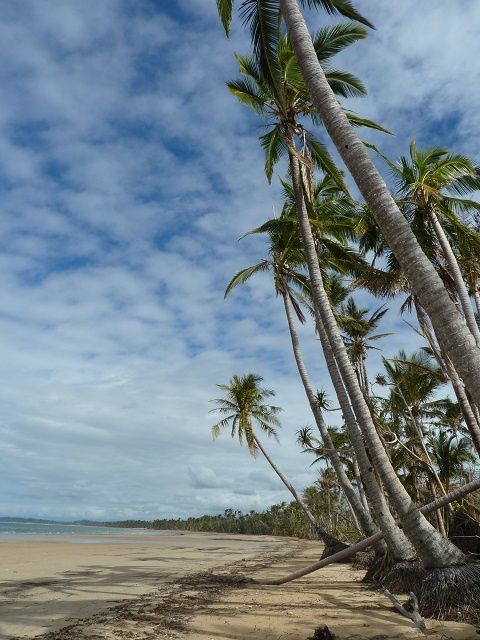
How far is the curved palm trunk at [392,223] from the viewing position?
14.4 feet

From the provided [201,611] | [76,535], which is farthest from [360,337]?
[76,535]

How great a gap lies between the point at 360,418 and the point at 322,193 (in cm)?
1004

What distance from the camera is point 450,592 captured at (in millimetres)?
6441

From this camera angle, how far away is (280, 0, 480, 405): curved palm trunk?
4395 millimetres

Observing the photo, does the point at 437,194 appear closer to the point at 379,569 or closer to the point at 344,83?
the point at 344,83

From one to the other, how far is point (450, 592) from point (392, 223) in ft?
16.8

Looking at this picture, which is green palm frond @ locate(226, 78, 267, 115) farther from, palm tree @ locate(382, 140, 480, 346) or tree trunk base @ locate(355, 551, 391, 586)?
tree trunk base @ locate(355, 551, 391, 586)

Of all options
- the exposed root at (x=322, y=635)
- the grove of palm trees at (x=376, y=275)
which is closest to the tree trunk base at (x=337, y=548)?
the grove of palm trees at (x=376, y=275)

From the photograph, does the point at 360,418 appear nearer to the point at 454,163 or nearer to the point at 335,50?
the point at 454,163

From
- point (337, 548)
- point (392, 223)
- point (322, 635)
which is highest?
point (392, 223)

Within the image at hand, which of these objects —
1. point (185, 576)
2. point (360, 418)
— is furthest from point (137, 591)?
point (360, 418)

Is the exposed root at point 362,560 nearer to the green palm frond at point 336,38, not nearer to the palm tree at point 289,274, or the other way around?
the palm tree at point 289,274

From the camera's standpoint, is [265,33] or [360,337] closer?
[265,33]

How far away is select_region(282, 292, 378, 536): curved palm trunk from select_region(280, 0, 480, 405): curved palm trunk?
31.6 ft
